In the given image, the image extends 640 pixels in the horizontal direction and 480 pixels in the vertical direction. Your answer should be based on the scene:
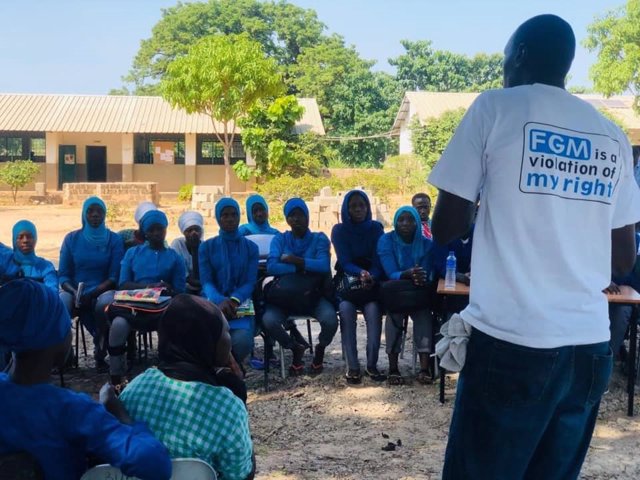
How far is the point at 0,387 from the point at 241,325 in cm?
331

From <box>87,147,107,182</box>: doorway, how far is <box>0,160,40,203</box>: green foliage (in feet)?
12.3

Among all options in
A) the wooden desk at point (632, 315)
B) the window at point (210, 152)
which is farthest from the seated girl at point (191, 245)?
the window at point (210, 152)

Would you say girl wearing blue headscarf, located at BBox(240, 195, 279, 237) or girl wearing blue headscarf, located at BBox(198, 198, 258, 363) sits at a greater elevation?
girl wearing blue headscarf, located at BBox(240, 195, 279, 237)

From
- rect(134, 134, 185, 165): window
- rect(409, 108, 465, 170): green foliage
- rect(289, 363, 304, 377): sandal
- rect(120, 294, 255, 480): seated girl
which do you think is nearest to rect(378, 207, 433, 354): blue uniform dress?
rect(289, 363, 304, 377): sandal

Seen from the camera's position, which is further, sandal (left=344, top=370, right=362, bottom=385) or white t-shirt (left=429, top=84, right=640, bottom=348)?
sandal (left=344, top=370, right=362, bottom=385)

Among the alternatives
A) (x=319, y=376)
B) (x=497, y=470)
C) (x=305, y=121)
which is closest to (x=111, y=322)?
(x=319, y=376)

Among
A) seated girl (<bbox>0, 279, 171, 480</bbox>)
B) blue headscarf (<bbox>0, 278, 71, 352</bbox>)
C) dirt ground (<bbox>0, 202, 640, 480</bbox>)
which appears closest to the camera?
seated girl (<bbox>0, 279, 171, 480</bbox>)

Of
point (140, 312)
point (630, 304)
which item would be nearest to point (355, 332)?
point (140, 312)

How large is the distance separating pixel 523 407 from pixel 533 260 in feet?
1.26

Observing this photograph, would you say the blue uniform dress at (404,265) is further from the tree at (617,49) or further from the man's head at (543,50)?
the tree at (617,49)

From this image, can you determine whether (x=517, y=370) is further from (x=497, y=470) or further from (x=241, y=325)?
(x=241, y=325)

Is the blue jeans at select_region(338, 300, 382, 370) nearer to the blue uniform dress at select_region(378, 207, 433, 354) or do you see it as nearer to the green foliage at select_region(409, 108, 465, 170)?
the blue uniform dress at select_region(378, 207, 433, 354)

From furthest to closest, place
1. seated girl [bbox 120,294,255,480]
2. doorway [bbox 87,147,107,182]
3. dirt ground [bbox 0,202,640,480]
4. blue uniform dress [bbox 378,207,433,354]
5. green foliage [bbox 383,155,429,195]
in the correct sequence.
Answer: doorway [bbox 87,147,107,182], green foliage [bbox 383,155,429,195], blue uniform dress [bbox 378,207,433,354], dirt ground [bbox 0,202,640,480], seated girl [bbox 120,294,255,480]

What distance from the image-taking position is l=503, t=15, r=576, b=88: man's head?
74.7 inches
